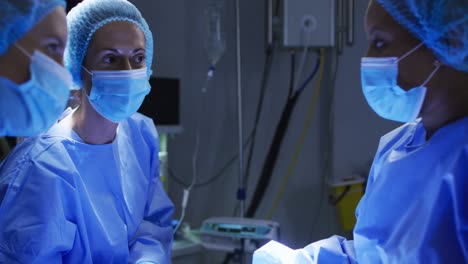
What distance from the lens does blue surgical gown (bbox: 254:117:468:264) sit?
0.83m

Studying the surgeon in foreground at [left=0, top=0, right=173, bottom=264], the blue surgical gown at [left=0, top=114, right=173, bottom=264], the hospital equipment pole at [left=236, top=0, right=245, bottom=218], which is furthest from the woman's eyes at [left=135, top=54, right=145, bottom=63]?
the hospital equipment pole at [left=236, top=0, right=245, bottom=218]

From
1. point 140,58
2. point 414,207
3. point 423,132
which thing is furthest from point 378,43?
A: point 140,58

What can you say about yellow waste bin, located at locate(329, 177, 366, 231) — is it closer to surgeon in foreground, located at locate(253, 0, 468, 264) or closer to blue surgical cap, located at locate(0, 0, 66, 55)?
surgeon in foreground, located at locate(253, 0, 468, 264)

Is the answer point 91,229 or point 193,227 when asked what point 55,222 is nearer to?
point 91,229

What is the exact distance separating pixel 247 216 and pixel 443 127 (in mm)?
1469

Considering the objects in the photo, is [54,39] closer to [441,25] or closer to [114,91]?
[114,91]

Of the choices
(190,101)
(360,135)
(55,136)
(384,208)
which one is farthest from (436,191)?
(190,101)

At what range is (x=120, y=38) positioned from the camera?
47.2 inches

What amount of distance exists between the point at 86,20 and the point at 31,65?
0.40 meters

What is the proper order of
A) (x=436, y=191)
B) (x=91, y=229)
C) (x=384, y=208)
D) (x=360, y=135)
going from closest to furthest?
1. (x=436, y=191)
2. (x=384, y=208)
3. (x=91, y=229)
4. (x=360, y=135)

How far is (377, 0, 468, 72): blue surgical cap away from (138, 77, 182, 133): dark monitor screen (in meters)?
1.19

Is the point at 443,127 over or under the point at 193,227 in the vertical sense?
over

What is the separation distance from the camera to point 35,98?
86 centimetres

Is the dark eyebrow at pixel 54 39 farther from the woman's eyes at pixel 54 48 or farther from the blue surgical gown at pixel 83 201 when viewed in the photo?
the blue surgical gown at pixel 83 201
